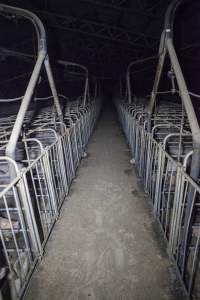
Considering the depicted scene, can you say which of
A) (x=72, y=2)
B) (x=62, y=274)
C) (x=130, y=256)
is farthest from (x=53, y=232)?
(x=72, y=2)

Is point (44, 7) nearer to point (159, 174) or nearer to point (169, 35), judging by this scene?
point (169, 35)

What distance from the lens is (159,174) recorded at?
8.16 feet

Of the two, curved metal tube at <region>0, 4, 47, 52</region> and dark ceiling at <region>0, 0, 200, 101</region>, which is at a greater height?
dark ceiling at <region>0, 0, 200, 101</region>

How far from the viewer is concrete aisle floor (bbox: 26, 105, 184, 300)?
1815 millimetres

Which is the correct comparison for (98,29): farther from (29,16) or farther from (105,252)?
(105,252)

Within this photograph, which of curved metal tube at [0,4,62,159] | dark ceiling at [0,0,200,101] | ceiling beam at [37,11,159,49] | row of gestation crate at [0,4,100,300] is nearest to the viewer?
row of gestation crate at [0,4,100,300]

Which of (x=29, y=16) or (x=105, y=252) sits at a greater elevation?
(x=29, y=16)

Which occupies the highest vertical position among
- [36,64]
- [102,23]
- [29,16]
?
[102,23]

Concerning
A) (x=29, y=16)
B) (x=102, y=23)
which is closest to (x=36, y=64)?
(x=29, y=16)

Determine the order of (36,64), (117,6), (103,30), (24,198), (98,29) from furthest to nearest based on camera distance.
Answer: (98,29), (103,30), (117,6), (36,64), (24,198)

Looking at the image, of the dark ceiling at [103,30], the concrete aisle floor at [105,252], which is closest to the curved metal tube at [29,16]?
the dark ceiling at [103,30]

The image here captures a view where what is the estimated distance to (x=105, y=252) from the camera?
2230 mm

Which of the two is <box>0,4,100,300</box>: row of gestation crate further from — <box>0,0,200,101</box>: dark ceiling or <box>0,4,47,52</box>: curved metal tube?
<box>0,0,200,101</box>: dark ceiling

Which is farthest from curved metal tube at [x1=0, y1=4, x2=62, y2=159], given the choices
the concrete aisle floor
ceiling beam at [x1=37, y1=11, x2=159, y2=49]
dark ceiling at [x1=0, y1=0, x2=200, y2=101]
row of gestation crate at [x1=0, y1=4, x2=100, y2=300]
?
ceiling beam at [x1=37, y1=11, x2=159, y2=49]
